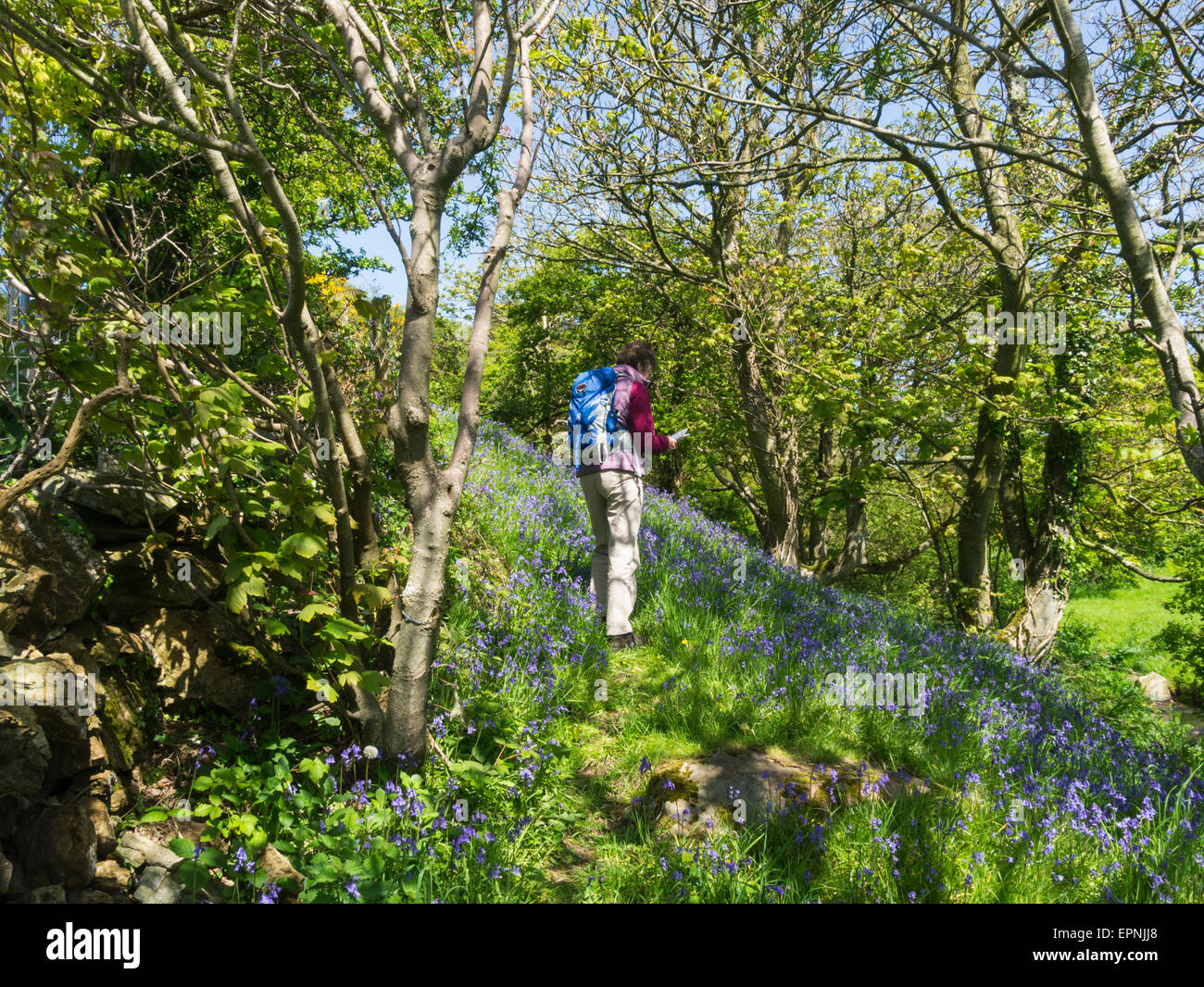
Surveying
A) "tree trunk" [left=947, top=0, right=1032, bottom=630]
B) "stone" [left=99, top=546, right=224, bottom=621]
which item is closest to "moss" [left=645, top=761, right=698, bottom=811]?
"stone" [left=99, top=546, right=224, bottom=621]

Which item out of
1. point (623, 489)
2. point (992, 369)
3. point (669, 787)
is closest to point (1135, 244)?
point (623, 489)

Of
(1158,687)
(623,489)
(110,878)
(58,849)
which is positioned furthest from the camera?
(1158,687)

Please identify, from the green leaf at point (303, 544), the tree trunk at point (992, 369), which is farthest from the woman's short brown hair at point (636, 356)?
the tree trunk at point (992, 369)

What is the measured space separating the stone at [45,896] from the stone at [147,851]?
1.09 ft

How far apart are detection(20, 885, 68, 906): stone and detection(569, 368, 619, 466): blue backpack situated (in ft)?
12.6

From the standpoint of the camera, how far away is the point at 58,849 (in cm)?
234

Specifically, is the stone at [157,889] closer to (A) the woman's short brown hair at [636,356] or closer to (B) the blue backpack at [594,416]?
(B) the blue backpack at [594,416]

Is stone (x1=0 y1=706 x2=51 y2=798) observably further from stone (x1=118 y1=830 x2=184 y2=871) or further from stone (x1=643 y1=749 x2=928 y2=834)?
stone (x1=643 y1=749 x2=928 y2=834)

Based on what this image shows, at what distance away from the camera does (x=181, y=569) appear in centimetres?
323

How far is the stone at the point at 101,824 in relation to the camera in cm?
254

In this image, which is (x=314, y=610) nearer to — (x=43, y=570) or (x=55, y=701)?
(x=55, y=701)

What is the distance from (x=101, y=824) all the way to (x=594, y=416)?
3.80 m

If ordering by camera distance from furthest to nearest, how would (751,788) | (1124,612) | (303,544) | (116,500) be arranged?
(1124,612), (751,788), (116,500), (303,544)

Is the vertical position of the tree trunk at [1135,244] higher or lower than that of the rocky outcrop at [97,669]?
higher
